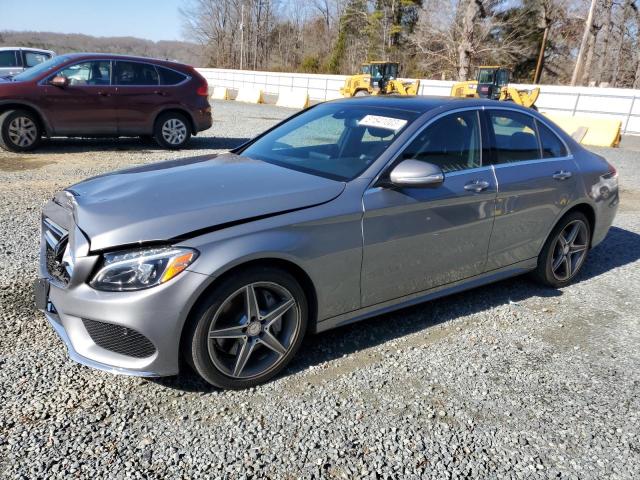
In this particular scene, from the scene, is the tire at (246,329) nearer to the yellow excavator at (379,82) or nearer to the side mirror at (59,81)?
the side mirror at (59,81)

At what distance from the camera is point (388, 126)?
3.58 metres

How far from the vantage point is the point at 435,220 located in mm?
3473

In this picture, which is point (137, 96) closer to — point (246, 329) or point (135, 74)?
point (135, 74)


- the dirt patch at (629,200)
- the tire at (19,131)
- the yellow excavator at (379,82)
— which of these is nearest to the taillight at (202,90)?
the tire at (19,131)

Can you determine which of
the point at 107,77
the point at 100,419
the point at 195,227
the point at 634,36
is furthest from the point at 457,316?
the point at 634,36

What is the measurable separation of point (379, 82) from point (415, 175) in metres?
19.3

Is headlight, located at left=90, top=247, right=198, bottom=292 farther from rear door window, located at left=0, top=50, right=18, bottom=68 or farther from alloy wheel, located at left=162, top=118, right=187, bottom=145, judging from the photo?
rear door window, located at left=0, top=50, right=18, bottom=68

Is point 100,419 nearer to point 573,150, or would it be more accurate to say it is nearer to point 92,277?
point 92,277

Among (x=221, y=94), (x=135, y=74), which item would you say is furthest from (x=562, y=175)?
(x=221, y=94)

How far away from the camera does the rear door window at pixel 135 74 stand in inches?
384

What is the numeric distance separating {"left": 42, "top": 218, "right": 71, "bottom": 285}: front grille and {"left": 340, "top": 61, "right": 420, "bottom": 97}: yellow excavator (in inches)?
735

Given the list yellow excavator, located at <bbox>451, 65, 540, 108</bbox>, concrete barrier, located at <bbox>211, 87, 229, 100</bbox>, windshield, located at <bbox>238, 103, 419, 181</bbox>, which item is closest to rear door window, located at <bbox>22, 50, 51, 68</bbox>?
concrete barrier, located at <bbox>211, 87, 229, 100</bbox>

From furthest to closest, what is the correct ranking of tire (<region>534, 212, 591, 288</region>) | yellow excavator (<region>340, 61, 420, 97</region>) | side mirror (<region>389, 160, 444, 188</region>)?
yellow excavator (<region>340, 61, 420, 97</region>), tire (<region>534, 212, 591, 288</region>), side mirror (<region>389, 160, 444, 188</region>)

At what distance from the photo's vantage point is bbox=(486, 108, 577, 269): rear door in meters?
3.94
